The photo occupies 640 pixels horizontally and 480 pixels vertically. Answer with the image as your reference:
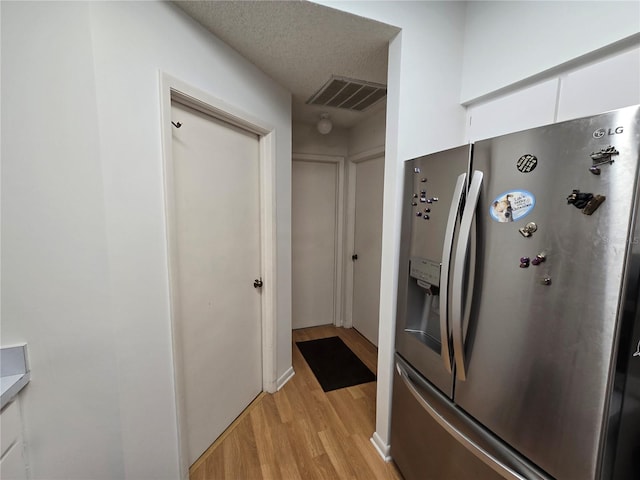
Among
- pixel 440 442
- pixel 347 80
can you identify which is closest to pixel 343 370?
pixel 440 442

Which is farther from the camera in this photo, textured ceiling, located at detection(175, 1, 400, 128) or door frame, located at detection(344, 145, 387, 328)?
door frame, located at detection(344, 145, 387, 328)

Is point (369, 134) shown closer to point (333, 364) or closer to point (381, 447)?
point (333, 364)

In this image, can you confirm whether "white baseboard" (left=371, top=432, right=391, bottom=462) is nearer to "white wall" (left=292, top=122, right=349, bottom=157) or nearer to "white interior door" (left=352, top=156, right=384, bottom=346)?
"white interior door" (left=352, top=156, right=384, bottom=346)

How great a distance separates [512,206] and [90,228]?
151 centimetres

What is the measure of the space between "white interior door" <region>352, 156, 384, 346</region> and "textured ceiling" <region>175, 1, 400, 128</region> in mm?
1073

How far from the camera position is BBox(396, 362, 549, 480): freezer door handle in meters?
0.90

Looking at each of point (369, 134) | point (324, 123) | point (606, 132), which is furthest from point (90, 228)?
point (369, 134)

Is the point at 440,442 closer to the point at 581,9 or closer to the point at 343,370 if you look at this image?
the point at 343,370

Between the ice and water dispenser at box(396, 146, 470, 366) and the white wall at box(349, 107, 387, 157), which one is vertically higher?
the white wall at box(349, 107, 387, 157)

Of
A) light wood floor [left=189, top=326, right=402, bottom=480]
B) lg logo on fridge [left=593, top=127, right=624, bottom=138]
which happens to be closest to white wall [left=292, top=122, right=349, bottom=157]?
light wood floor [left=189, top=326, right=402, bottom=480]

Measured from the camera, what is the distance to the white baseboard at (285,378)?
2225 millimetres

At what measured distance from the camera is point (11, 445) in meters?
0.90

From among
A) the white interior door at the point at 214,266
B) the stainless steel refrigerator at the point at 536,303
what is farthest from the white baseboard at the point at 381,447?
the white interior door at the point at 214,266

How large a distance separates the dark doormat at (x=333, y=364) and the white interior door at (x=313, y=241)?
0.42 metres
